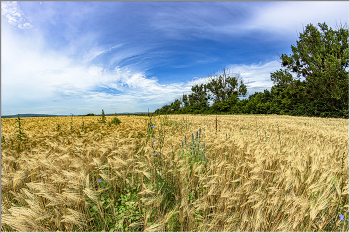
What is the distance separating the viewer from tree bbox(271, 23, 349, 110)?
56.6 ft

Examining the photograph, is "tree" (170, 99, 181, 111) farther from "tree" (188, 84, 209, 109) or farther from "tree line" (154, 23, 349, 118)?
"tree line" (154, 23, 349, 118)

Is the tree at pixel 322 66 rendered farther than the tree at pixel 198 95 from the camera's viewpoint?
No

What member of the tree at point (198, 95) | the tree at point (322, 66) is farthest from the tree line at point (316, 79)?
the tree at point (198, 95)

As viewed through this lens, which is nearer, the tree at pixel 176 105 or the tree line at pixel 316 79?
the tree line at pixel 316 79

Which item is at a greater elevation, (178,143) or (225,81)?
(225,81)

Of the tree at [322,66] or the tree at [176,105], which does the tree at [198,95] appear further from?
the tree at [322,66]

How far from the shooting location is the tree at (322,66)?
1725 centimetres

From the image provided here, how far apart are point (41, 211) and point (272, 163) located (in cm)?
295

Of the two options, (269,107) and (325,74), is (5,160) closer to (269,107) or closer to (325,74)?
(325,74)

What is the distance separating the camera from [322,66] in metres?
19.1

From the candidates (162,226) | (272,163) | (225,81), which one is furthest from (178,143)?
(225,81)

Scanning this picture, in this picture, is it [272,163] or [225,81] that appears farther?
[225,81]

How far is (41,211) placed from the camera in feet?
4.90

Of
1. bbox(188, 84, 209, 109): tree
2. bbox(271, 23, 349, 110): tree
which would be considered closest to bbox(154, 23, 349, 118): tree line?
bbox(271, 23, 349, 110): tree
